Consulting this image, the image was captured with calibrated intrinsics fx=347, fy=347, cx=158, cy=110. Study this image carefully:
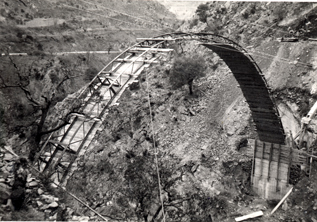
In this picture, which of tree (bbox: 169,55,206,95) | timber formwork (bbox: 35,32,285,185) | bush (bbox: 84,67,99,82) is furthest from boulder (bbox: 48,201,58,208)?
bush (bbox: 84,67,99,82)

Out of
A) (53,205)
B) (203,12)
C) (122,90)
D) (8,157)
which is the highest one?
(203,12)

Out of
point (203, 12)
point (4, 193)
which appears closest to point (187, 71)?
point (203, 12)

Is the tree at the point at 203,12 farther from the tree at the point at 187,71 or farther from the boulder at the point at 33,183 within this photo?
the boulder at the point at 33,183

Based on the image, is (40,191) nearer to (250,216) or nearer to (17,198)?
(17,198)

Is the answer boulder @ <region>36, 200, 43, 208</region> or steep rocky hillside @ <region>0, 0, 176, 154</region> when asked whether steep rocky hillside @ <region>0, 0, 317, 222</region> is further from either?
steep rocky hillside @ <region>0, 0, 176, 154</region>

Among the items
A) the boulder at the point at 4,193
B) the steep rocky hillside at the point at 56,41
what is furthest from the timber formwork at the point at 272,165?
the steep rocky hillside at the point at 56,41

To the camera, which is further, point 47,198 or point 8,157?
point 8,157
